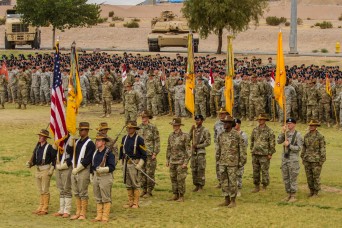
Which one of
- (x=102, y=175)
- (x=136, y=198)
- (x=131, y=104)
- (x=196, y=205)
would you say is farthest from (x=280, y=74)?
(x=131, y=104)

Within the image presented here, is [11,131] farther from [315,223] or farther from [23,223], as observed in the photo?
[315,223]

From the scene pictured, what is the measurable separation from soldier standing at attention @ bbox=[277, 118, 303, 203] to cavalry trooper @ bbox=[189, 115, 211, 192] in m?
1.75

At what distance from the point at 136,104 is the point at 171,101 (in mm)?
5000

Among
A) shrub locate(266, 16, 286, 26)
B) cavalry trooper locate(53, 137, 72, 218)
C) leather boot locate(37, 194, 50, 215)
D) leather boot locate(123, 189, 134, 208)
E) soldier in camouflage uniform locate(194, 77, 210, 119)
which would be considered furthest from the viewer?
shrub locate(266, 16, 286, 26)

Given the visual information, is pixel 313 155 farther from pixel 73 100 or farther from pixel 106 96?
pixel 106 96

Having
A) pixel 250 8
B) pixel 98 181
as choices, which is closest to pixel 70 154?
pixel 98 181

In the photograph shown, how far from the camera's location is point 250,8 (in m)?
55.0

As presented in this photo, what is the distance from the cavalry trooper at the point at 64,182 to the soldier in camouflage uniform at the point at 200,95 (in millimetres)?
15357

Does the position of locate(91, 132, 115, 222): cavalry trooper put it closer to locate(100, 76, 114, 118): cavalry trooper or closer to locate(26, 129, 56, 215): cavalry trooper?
locate(26, 129, 56, 215): cavalry trooper

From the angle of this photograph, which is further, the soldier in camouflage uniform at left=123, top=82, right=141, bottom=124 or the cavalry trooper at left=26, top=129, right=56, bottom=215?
the soldier in camouflage uniform at left=123, top=82, right=141, bottom=124

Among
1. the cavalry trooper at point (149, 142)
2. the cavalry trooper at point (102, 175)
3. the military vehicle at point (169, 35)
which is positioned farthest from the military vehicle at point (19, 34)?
the cavalry trooper at point (102, 175)

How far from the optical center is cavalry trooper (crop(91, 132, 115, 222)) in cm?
1756

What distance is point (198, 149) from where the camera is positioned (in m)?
20.6

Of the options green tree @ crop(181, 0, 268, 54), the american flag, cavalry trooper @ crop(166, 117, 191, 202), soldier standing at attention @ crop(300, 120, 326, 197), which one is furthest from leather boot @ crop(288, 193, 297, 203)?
green tree @ crop(181, 0, 268, 54)
